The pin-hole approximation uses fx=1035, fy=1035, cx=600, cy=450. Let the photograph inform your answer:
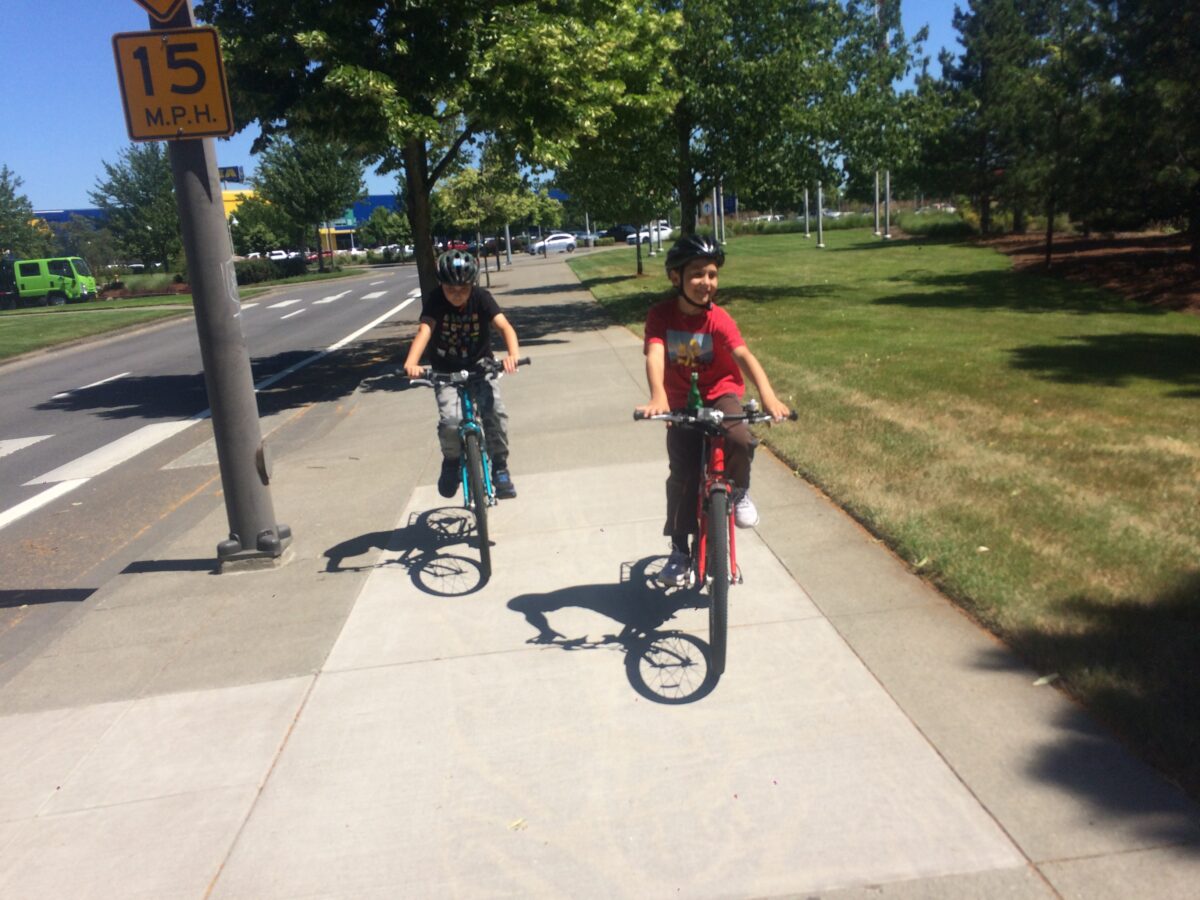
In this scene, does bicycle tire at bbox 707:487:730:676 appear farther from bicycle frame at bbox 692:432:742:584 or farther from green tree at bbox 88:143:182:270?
green tree at bbox 88:143:182:270

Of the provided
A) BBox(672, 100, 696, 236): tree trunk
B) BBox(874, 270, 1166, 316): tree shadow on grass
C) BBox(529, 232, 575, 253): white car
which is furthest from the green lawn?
BBox(529, 232, 575, 253): white car

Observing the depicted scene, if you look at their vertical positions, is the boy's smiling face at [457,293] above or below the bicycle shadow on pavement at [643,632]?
above

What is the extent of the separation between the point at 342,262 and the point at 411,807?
3116 inches

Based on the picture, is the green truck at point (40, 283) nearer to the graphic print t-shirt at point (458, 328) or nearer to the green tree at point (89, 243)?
the green tree at point (89, 243)

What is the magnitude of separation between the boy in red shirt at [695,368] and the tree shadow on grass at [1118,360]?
7271 mm

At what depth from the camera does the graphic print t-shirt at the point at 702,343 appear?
4516mm

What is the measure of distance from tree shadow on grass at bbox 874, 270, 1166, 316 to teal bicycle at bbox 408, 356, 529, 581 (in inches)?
583

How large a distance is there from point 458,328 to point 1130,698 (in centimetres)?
401

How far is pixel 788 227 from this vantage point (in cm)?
7006

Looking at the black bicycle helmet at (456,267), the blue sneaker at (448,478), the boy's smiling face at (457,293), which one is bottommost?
the blue sneaker at (448,478)

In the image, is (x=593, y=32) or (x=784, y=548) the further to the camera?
(x=593, y=32)

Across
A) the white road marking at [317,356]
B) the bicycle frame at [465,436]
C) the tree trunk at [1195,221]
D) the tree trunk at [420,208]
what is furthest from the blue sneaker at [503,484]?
the tree trunk at [1195,221]

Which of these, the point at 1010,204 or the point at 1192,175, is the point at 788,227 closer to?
the point at 1010,204

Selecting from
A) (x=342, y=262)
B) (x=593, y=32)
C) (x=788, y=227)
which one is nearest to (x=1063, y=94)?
(x=593, y=32)
